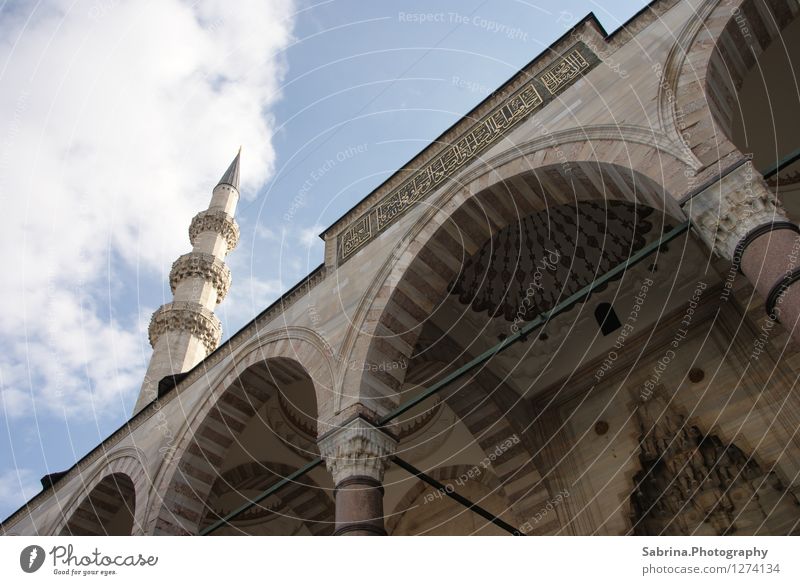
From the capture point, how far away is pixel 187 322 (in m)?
12.8

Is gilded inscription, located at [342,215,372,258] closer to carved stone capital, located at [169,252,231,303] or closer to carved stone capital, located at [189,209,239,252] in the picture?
carved stone capital, located at [169,252,231,303]

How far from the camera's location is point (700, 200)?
402cm

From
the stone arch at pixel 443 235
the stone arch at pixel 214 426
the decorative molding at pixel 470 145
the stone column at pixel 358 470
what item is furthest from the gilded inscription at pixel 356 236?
the stone column at pixel 358 470

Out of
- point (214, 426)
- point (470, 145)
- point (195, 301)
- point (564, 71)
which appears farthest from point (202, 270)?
point (564, 71)

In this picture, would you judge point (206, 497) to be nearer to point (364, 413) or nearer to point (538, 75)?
point (364, 413)

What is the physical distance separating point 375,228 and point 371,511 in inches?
117

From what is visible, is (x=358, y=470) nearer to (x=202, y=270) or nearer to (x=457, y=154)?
(x=457, y=154)

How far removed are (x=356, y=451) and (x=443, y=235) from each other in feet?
6.74

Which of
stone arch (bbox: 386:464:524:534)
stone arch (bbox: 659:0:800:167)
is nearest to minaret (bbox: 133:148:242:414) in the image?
stone arch (bbox: 386:464:524:534)

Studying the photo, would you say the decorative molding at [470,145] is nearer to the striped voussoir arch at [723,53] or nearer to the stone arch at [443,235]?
the stone arch at [443,235]

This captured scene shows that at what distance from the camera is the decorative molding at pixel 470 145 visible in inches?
224

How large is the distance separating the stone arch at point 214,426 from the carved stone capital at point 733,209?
12.3ft

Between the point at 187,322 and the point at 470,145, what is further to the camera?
the point at 187,322
